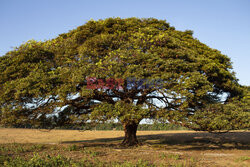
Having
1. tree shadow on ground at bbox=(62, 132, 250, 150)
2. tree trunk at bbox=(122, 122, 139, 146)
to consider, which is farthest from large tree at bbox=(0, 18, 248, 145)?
tree shadow on ground at bbox=(62, 132, 250, 150)

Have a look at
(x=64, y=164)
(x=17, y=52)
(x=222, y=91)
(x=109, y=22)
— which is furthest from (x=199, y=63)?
(x=17, y=52)

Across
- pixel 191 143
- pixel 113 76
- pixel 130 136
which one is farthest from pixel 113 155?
pixel 191 143

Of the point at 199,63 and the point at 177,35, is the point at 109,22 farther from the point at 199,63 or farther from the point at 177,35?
the point at 199,63

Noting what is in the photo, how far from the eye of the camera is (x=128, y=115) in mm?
14172

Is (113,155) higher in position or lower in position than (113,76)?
lower

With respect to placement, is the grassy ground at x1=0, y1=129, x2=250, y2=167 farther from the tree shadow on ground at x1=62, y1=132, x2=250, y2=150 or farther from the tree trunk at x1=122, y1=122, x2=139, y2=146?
the tree trunk at x1=122, y1=122, x2=139, y2=146

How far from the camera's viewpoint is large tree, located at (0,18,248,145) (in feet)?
48.6

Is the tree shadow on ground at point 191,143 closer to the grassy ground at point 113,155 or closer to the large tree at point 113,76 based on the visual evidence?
the grassy ground at point 113,155

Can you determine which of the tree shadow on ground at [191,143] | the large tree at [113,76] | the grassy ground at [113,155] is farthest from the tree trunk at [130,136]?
the large tree at [113,76]

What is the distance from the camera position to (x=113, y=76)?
573 inches

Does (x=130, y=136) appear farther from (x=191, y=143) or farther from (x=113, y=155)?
(x=191, y=143)

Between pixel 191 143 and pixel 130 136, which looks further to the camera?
pixel 191 143

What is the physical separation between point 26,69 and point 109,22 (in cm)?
752

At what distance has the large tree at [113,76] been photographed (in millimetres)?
14805
